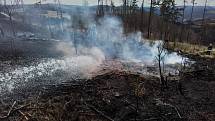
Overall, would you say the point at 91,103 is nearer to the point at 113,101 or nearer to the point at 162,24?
the point at 113,101

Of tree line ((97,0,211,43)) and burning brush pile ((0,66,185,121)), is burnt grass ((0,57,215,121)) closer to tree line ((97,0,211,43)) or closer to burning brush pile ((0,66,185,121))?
burning brush pile ((0,66,185,121))

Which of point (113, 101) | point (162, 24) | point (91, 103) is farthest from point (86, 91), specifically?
point (162, 24)

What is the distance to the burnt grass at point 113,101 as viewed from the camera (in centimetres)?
1598

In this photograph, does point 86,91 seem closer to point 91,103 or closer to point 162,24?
point 91,103

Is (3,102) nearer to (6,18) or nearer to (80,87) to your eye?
(80,87)

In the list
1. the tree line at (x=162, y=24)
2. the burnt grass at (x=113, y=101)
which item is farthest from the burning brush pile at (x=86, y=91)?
the tree line at (x=162, y=24)

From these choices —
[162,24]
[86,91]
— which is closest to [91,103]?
[86,91]

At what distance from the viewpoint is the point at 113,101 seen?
58.1 feet

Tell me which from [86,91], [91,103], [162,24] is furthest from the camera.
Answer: [162,24]

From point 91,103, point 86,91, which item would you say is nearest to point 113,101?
point 91,103

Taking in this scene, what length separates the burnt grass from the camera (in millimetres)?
15984

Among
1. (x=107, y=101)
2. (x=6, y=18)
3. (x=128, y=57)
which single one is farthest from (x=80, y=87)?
(x=6, y=18)

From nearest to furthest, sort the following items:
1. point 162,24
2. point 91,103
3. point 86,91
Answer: point 91,103
point 86,91
point 162,24

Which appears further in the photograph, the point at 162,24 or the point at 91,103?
the point at 162,24
